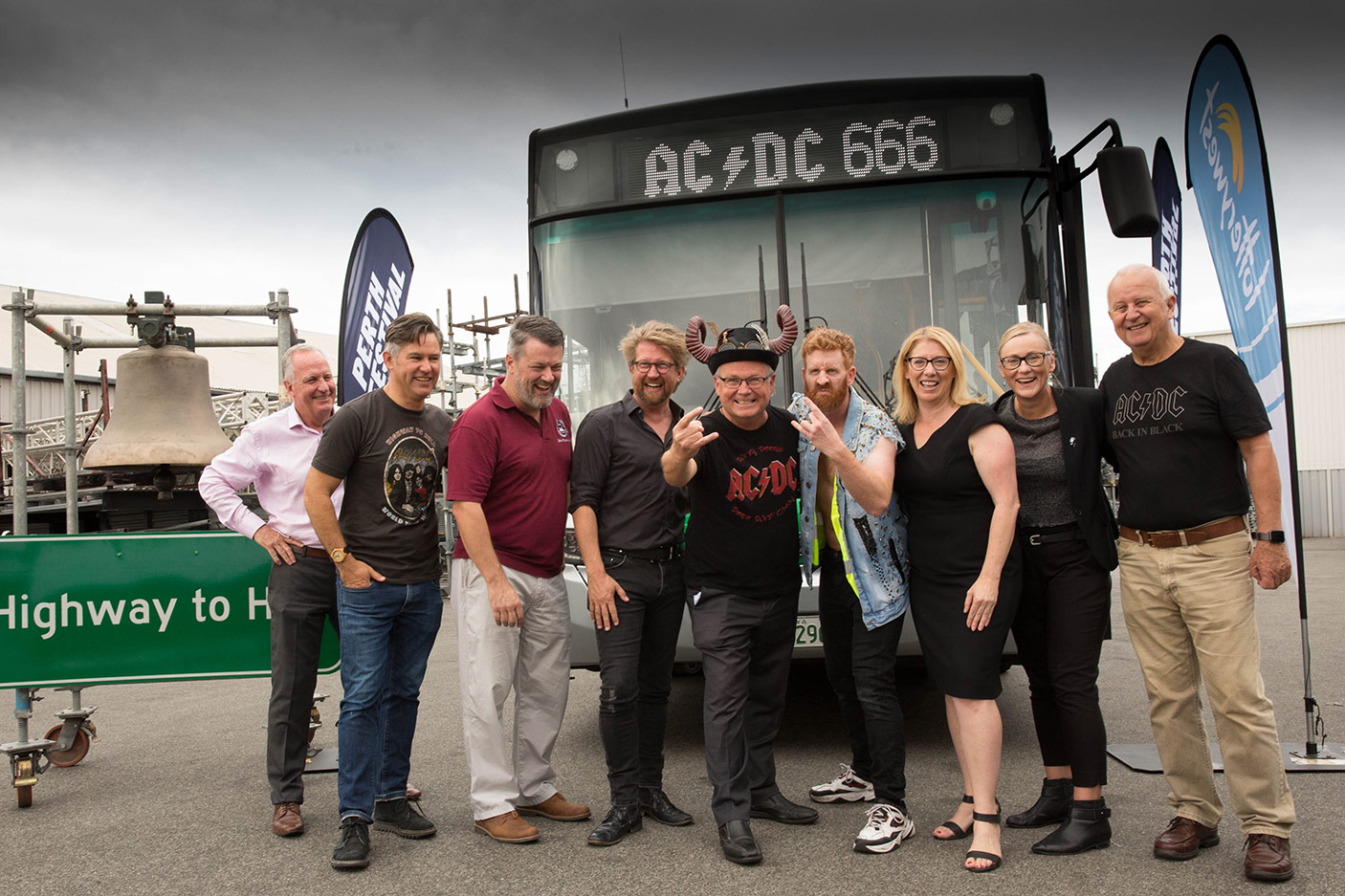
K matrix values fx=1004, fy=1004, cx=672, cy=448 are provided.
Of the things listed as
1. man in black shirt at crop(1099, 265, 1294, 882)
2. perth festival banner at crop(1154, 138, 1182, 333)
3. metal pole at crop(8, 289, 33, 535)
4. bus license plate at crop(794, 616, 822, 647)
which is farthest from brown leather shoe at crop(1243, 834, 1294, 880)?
metal pole at crop(8, 289, 33, 535)

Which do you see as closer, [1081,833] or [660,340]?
[1081,833]

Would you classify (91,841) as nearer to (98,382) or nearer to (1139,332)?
(1139,332)

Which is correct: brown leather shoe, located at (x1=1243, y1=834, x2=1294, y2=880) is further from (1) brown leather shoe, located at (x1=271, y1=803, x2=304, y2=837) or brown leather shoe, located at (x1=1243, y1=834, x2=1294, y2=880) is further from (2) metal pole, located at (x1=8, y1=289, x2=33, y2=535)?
(2) metal pole, located at (x1=8, y1=289, x2=33, y2=535)

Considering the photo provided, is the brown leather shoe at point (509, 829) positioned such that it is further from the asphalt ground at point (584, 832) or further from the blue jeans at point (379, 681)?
the blue jeans at point (379, 681)

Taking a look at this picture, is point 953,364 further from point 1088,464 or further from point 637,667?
point 637,667

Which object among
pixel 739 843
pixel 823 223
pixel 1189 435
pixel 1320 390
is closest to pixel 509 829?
pixel 739 843

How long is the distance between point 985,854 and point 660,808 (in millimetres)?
1235

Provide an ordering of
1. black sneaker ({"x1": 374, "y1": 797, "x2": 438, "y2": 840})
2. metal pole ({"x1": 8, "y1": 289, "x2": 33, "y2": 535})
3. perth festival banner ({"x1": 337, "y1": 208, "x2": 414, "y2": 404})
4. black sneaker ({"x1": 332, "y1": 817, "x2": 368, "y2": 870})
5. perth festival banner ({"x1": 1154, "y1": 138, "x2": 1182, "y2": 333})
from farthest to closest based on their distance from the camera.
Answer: metal pole ({"x1": 8, "y1": 289, "x2": 33, "y2": 535})
perth festival banner ({"x1": 1154, "y1": 138, "x2": 1182, "y2": 333})
perth festival banner ({"x1": 337, "y1": 208, "x2": 414, "y2": 404})
black sneaker ({"x1": 374, "y1": 797, "x2": 438, "y2": 840})
black sneaker ({"x1": 332, "y1": 817, "x2": 368, "y2": 870})

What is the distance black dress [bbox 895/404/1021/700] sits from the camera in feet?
11.3

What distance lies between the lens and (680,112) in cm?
517

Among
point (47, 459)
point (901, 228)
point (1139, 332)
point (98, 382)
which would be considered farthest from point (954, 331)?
point (98, 382)

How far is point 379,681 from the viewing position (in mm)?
3799

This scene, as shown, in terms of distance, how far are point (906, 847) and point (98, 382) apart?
32085 millimetres

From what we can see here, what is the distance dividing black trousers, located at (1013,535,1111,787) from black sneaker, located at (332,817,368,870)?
2.53 metres
